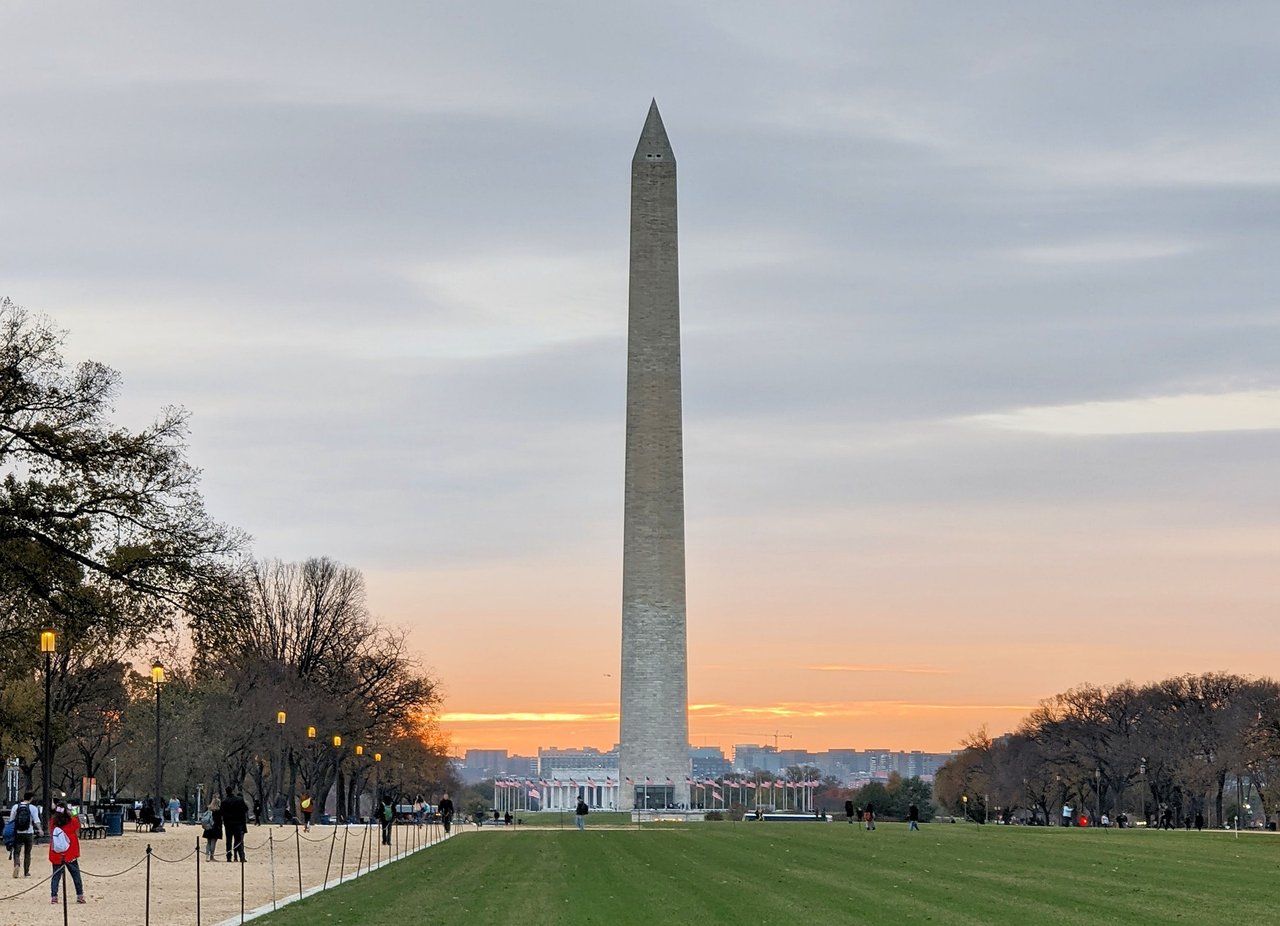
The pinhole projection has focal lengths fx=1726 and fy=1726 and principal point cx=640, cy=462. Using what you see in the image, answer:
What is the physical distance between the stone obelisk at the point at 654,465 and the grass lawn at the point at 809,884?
3088 centimetres

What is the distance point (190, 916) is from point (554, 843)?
3200 centimetres

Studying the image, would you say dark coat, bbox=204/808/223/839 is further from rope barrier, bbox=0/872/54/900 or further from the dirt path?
rope barrier, bbox=0/872/54/900

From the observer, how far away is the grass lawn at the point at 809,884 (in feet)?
90.8

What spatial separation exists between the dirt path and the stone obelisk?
106 ft

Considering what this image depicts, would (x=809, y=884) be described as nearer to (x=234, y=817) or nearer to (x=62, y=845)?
(x=62, y=845)

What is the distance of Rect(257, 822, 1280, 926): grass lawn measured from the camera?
90.8ft

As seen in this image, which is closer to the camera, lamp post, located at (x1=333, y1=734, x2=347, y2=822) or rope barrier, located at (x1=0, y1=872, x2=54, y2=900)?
rope barrier, located at (x1=0, y1=872, x2=54, y2=900)

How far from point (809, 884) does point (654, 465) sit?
54740 millimetres

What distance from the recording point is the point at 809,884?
35500mm

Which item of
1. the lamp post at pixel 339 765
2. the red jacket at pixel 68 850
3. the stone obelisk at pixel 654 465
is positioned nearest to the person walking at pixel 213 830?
the red jacket at pixel 68 850

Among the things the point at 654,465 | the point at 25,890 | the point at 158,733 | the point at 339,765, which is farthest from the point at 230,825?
the point at 339,765

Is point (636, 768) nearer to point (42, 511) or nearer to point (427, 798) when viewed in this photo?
point (42, 511)

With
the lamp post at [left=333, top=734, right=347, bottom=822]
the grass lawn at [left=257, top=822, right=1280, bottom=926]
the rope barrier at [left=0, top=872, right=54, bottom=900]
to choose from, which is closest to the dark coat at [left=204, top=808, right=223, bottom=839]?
the grass lawn at [left=257, top=822, right=1280, bottom=926]

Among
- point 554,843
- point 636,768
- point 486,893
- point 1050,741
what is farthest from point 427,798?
point 486,893
